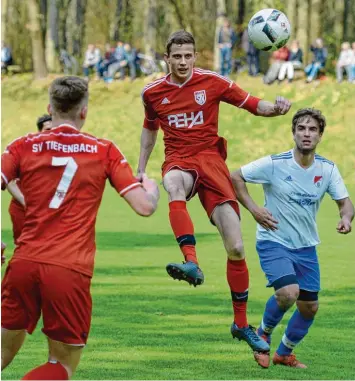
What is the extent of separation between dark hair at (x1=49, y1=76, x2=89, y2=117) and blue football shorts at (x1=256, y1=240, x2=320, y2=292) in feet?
11.0

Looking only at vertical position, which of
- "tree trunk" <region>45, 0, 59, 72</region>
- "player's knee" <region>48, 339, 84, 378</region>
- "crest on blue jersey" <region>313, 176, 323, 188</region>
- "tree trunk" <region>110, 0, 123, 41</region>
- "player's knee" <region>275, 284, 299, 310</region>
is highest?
"crest on blue jersey" <region>313, 176, 323, 188</region>

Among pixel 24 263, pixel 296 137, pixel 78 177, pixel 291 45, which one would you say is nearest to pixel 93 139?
pixel 78 177

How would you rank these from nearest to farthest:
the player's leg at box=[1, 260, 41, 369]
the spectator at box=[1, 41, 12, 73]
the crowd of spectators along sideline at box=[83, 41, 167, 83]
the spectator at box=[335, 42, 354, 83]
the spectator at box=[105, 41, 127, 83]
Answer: the player's leg at box=[1, 260, 41, 369]
the spectator at box=[335, 42, 354, 83]
the crowd of spectators along sideline at box=[83, 41, 167, 83]
the spectator at box=[105, 41, 127, 83]
the spectator at box=[1, 41, 12, 73]

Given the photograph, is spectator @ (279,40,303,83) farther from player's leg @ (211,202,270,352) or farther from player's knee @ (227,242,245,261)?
player's knee @ (227,242,245,261)

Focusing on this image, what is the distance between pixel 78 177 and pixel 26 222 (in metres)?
0.44

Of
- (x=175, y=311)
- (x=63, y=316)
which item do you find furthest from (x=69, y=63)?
(x=63, y=316)

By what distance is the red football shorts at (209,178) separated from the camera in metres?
10.7

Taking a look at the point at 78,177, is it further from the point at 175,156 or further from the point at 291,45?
the point at 291,45

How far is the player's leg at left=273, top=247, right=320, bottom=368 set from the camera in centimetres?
1024

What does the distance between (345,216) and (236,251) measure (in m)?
1.01

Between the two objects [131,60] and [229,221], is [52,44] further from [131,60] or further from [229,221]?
[229,221]

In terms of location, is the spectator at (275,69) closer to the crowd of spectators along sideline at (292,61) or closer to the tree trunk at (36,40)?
the crowd of spectators along sideline at (292,61)

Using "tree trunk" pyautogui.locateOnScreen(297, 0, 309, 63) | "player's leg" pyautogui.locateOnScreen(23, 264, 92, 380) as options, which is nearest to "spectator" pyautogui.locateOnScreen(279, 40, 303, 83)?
"tree trunk" pyautogui.locateOnScreen(297, 0, 309, 63)

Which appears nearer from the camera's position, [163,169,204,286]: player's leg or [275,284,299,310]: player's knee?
[275,284,299,310]: player's knee
